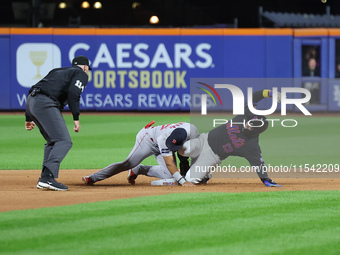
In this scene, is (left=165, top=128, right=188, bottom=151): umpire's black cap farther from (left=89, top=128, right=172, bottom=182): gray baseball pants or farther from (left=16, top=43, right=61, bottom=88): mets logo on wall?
(left=16, top=43, right=61, bottom=88): mets logo on wall

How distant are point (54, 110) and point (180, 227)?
113 inches

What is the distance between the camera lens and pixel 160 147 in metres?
8.59

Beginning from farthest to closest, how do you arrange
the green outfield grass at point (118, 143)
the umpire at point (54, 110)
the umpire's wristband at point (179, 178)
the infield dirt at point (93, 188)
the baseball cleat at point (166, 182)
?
1. the green outfield grass at point (118, 143)
2. the baseball cleat at point (166, 182)
3. the umpire's wristband at point (179, 178)
4. the umpire at point (54, 110)
5. the infield dirt at point (93, 188)

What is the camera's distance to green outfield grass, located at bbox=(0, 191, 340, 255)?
5387 millimetres

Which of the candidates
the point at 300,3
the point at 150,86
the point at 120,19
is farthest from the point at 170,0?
the point at 150,86

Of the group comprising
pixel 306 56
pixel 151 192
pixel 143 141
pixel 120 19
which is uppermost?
pixel 120 19

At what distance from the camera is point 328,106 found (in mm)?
23016

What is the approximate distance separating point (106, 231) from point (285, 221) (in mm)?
1660

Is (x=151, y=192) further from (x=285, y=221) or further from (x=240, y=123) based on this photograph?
(x=285, y=221)

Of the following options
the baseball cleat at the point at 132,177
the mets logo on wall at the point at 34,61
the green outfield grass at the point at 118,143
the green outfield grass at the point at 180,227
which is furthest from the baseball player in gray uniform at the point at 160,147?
the mets logo on wall at the point at 34,61

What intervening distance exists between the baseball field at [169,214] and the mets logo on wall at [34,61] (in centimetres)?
1113

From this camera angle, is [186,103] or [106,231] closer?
[106,231]

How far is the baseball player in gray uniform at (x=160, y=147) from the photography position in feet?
27.8

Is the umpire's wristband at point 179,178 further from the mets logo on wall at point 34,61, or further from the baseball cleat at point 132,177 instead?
the mets logo on wall at point 34,61
